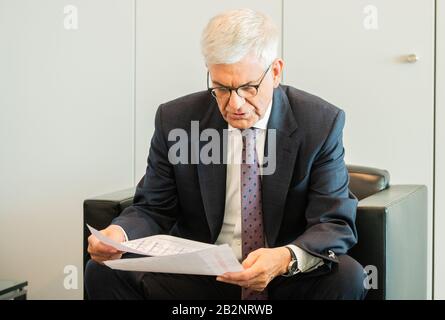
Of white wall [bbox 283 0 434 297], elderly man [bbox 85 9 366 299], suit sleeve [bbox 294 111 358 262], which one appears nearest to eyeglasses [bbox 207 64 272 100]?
elderly man [bbox 85 9 366 299]

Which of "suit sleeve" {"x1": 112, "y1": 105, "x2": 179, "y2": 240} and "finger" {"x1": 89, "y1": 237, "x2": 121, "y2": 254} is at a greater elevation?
"suit sleeve" {"x1": 112, "y1": 105, "x2": 179, "y2": 240}

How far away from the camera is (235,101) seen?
69.4 inches

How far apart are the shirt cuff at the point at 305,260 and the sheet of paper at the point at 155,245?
0.22m

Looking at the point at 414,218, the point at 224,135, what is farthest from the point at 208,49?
the point at 414,218

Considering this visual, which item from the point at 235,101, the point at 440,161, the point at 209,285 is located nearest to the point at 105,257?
the point at 209,285

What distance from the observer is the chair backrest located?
7.45ft

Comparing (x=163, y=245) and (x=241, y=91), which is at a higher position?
(x=241, y=91)

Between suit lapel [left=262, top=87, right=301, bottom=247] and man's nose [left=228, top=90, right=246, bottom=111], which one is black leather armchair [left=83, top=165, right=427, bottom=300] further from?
man's nose [left=228, top=90, right=246, bottom=111]

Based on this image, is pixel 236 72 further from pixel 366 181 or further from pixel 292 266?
pixel 366 181

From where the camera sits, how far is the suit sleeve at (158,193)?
1963 millimetres

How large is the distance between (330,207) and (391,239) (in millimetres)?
221

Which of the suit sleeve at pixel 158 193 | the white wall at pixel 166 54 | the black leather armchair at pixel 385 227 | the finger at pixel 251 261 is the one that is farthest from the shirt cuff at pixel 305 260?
the white wall at pixel 166 54

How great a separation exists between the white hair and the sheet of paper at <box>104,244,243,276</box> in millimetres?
547

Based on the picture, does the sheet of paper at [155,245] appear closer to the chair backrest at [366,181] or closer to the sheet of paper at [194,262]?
the sheet of paper at [194,262]
